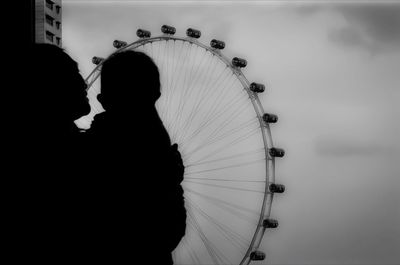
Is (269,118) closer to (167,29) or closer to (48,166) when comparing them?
(167,29)

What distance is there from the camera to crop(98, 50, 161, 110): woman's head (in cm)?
169

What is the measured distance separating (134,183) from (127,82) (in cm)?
27

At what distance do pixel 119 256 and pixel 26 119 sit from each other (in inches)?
16.0

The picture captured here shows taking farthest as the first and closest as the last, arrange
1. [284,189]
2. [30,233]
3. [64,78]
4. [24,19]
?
[284,189], [24,19], [64,78], [30,233]

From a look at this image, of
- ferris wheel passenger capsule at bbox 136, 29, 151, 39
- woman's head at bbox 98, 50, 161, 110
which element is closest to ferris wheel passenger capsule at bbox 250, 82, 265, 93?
Answer: ferris wheel passenger capsule at bbox 136, 29, 151, 39

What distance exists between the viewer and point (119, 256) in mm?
1591

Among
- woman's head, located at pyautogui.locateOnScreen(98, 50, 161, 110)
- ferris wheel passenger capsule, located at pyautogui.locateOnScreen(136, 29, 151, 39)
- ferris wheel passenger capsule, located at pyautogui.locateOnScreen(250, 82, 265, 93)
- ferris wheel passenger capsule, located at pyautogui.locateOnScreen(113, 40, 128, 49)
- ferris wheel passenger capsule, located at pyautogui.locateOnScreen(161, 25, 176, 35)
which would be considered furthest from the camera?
ferris wheel passenger capsule, located at pyautogui.locateOnScreen(113, 40, 128, 49)

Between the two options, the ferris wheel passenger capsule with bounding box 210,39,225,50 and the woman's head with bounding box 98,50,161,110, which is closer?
the woman's head with bounding box 98,50,161,110

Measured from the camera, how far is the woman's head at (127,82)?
1.69m

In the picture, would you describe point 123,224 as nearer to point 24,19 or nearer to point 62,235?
point 62,235

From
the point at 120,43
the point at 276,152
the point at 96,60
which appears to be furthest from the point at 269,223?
the point at 96,60

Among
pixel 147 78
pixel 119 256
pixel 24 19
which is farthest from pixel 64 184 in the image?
pixel 24 19

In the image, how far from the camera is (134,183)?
1.61 m

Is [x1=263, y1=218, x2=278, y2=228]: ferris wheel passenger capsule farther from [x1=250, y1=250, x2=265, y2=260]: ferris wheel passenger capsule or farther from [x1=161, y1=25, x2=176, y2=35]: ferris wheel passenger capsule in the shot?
[x1=161, y1=25, x2=176, y2=35]: ferris wheel passenger capsule
